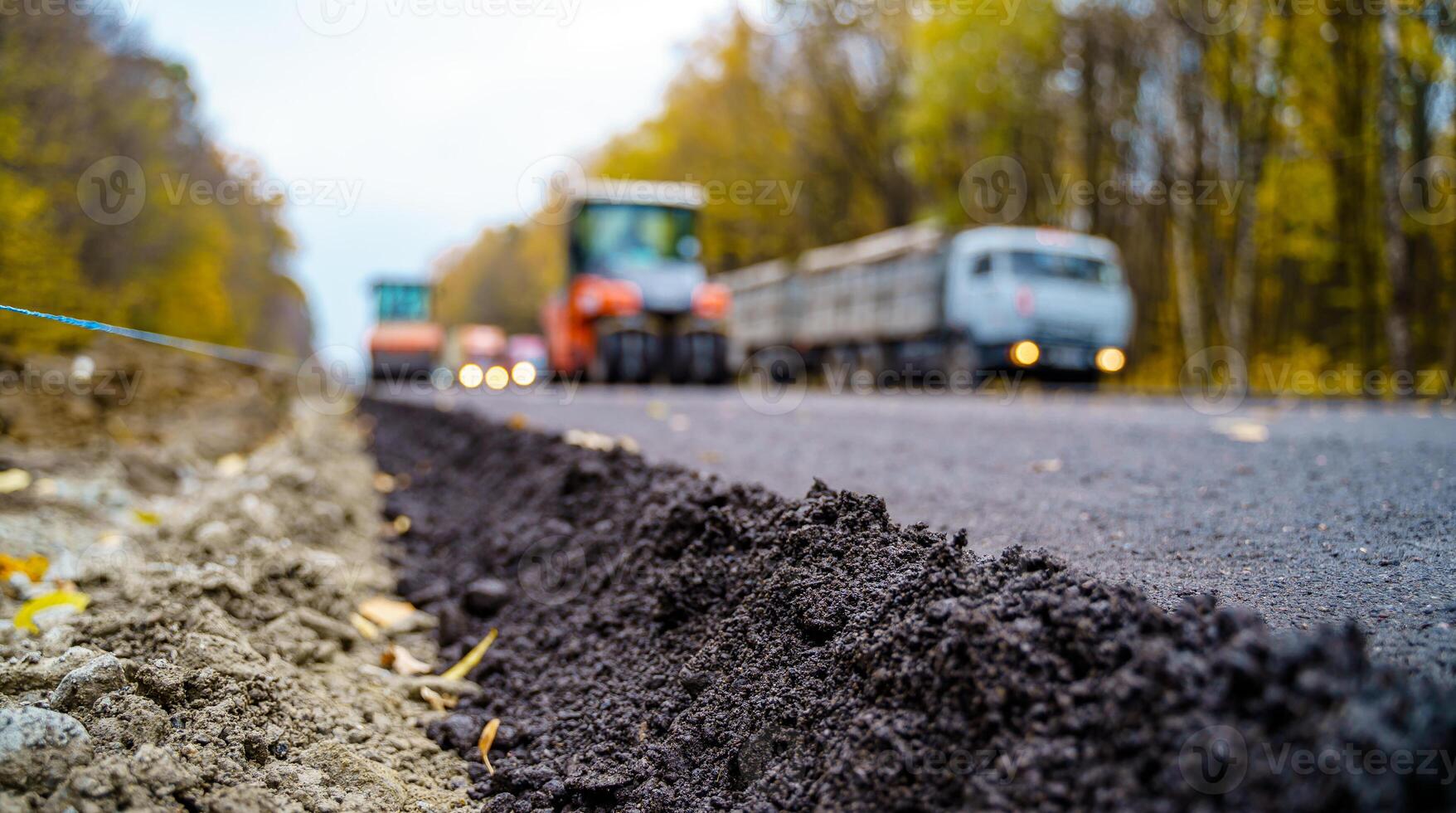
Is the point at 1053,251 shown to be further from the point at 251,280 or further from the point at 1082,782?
the point at 251,280

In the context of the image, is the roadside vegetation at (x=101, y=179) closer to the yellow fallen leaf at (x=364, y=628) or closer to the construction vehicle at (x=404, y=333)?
the construction vehicle at (x=404, y=333)

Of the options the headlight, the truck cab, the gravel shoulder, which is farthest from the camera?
the headlight

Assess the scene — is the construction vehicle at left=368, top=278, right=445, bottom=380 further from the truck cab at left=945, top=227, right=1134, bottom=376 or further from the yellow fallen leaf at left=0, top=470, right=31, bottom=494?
the yellow fallen leaf at left=0, top=470, right=31, bottom=494

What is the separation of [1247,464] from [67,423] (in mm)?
8681

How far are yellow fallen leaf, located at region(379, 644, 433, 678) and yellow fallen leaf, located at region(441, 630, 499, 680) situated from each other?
2.9 inches

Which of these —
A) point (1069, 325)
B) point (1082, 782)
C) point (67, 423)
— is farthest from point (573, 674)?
point (1069, 325)

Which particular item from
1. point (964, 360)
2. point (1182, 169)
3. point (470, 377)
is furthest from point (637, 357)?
point (1182, 169)

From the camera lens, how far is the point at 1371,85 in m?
15.8

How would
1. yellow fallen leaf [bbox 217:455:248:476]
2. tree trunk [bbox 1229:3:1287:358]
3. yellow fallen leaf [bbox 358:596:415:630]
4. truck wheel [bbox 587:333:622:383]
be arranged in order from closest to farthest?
yellow fallen leaf [bbox 358:596:415:630] → yellow fallen leaf [bbox 217:455:248:476] → tree trunk [bbox 1229:3:1287:358] → truck wheel [bbox 587:333:622:383]

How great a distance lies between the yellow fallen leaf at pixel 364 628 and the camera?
3264 mm

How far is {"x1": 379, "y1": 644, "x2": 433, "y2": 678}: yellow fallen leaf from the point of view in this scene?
9.91 ft

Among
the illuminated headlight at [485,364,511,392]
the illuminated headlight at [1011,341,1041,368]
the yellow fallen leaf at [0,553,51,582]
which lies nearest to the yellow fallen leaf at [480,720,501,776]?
the yellow fallen leaf at [0,553,51,582]

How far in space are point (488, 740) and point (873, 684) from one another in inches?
48.2

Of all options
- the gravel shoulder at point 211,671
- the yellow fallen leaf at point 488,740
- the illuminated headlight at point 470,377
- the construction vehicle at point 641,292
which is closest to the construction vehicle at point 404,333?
the illuminated headlight at point 470,377
